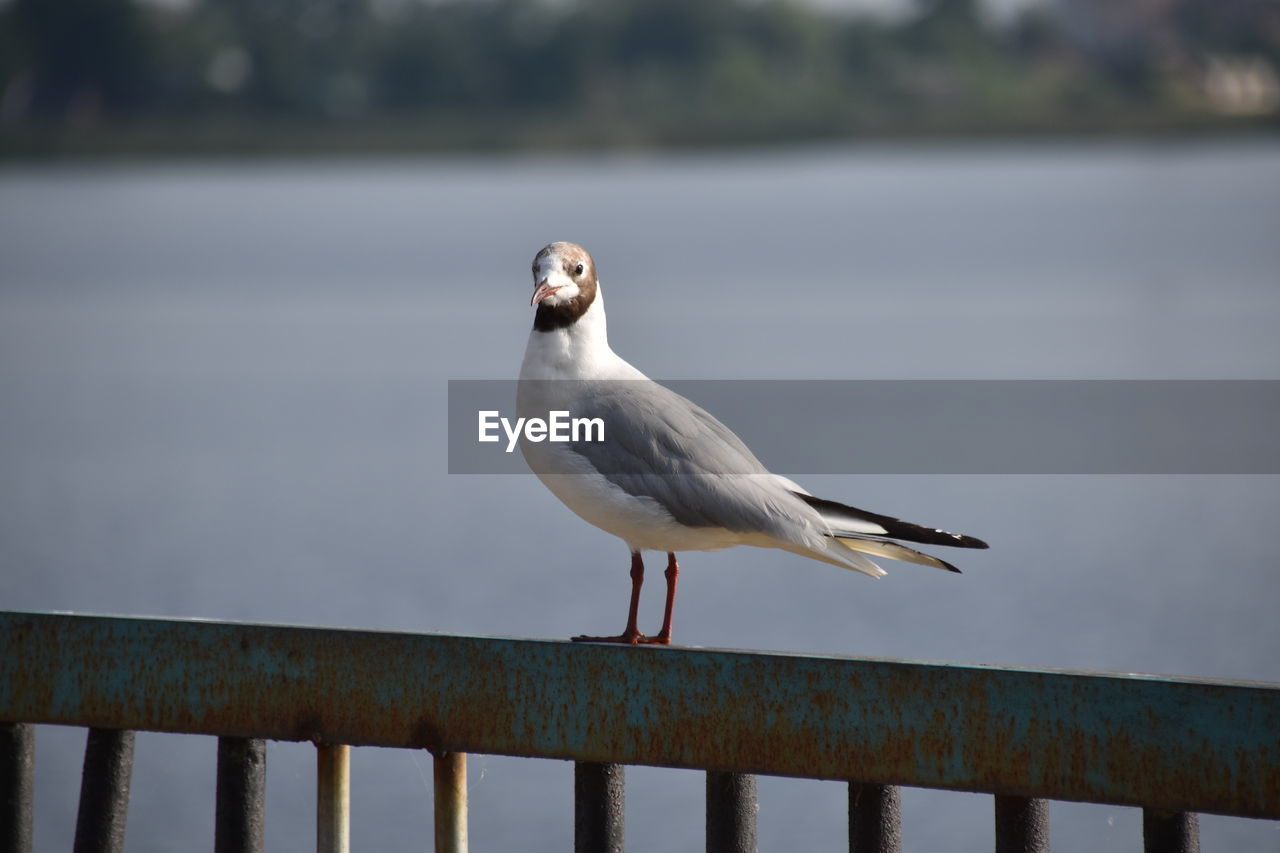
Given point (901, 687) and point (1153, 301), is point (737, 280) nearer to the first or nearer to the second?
point (1153, 301)

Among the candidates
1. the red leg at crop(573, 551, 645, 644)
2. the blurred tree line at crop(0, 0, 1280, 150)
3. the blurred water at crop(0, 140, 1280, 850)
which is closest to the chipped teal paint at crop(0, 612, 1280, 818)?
the red leg at crop(573, 551, 645, 644)

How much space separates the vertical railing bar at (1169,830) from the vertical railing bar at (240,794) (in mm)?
1636

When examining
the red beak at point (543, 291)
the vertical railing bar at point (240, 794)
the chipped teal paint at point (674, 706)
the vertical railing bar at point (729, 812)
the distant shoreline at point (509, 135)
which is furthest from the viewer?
the distant shoreline at point (509, 135)

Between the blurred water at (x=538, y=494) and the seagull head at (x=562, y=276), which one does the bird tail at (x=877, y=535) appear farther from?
the blurred water at (x=538, y=494)

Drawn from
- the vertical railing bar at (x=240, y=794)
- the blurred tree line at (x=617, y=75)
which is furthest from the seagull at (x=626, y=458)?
the blurred tree line at (x=617, y=75)

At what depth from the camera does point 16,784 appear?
3.58 m

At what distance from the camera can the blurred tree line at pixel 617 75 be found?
99250mm

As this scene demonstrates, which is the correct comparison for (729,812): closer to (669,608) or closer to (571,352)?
(669,608)

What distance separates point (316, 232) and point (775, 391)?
55.1 metres

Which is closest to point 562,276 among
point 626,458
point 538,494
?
point 626,458

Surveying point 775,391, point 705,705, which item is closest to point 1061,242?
point 775,391

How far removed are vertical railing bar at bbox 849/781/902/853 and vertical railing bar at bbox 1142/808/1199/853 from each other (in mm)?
451

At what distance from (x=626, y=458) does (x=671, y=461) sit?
93 millimetres

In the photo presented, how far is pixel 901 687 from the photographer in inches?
119
